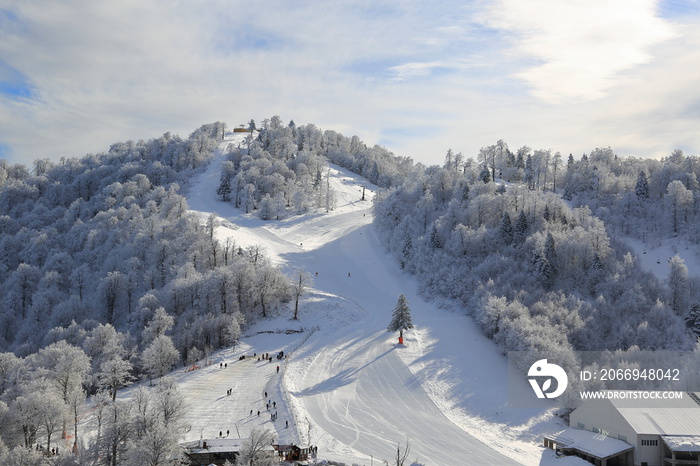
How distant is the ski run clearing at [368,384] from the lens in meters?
37.1

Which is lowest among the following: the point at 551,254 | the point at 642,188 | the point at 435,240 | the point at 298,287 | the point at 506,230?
the point at 298,287

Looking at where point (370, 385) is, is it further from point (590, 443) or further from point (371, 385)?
point (590, 443)

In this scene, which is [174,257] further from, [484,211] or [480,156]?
[480,156]

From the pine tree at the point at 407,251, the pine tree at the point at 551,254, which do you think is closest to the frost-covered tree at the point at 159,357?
the pine tree at the point at 407,251

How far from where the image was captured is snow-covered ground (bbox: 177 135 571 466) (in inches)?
1469

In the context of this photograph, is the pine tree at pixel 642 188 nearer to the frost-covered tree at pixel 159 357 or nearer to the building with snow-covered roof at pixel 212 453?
the frost-covered tree at pixel 159 357

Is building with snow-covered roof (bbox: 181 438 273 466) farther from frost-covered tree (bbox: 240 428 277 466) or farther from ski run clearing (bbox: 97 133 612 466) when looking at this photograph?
ski run clearing (bbox: 97 133 612 466)

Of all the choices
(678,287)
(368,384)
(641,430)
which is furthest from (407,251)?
(641,430)

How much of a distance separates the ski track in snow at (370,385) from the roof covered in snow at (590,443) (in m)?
1.67

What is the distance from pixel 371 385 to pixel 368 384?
0.34 meters

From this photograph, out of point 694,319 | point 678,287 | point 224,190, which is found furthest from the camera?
point 224,190

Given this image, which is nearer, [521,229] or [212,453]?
[212,453]

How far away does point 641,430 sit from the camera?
34.7 meters

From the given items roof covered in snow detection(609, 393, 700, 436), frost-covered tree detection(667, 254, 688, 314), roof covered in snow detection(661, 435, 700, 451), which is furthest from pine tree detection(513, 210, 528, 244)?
roof covered in snow detection(661, 435, 700, 451)
